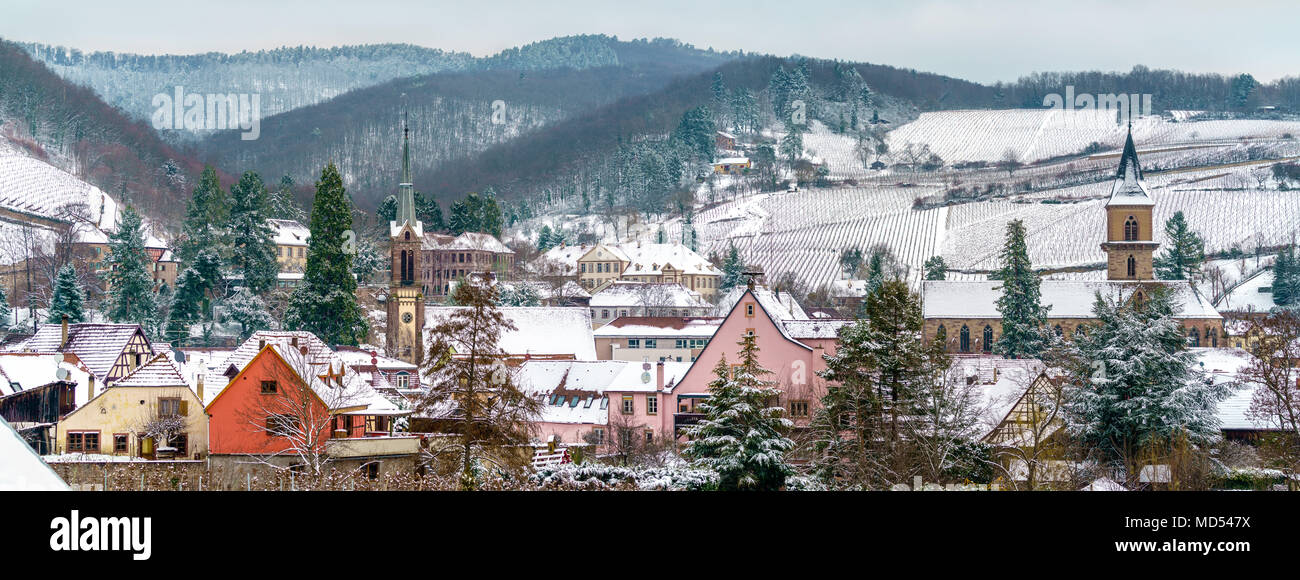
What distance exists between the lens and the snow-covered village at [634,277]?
2075cm

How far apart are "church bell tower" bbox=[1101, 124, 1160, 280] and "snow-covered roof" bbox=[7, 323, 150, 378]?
2115 inches

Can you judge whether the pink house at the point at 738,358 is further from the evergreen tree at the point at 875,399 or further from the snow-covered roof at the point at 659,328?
the snow-covered roof at the point at 659,328

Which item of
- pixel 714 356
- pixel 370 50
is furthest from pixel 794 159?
pixel 714 356

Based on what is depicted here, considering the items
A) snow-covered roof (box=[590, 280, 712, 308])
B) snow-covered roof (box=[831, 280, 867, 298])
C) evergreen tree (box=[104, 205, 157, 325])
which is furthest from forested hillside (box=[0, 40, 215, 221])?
snow-covered roof (box=[831, 280, 867, 298])

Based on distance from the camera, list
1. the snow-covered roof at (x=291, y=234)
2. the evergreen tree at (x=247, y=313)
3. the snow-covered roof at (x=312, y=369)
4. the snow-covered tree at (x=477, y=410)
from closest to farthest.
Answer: the snow-covered tree at (x=477, y=410), the snow-covered roof at (x=312, y=369), the evergreen tree at (x=247, y=313), the snow-covered roof at (x=291, y=234)

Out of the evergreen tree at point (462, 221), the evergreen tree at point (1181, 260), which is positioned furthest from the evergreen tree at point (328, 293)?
the evergreen tree at point (1181, 260)

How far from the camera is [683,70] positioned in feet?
328

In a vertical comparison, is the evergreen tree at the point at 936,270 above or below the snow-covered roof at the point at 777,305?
above

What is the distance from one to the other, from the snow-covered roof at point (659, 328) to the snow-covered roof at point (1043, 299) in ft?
40.3

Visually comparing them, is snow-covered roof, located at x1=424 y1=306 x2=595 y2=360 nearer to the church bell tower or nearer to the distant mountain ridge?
the distant mountain ridge

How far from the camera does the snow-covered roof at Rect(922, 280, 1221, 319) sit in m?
57.6

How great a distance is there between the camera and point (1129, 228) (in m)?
71.4
